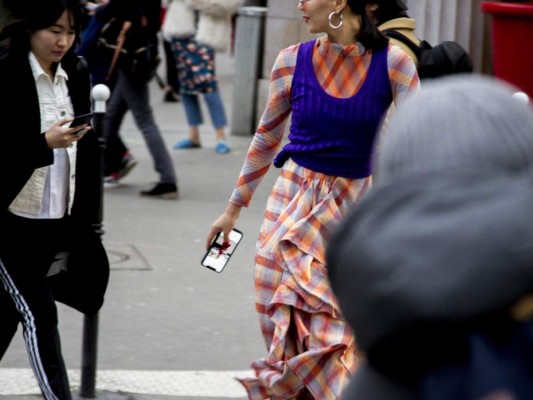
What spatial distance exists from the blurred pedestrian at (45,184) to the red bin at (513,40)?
5738 millimetres

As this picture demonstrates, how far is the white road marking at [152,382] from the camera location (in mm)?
5477

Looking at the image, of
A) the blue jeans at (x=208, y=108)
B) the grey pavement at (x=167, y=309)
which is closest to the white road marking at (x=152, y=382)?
the grey pavement at (x=167, y=309)

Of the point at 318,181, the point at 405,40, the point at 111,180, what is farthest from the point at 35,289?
the point at 111,180

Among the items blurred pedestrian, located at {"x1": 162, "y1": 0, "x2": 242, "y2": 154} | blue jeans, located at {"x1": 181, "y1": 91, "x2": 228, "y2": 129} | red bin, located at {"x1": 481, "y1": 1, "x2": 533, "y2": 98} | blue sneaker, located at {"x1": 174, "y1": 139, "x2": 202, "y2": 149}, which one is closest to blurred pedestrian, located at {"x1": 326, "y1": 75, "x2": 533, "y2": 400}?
red bin, located at {"x1": 481, "y1": 1, "x2": 533, "y2": 98}

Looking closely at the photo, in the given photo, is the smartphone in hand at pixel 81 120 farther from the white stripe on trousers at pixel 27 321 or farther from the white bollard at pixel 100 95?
the white bollard at pixel 100 95

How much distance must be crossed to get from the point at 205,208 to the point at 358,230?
7.52 meters

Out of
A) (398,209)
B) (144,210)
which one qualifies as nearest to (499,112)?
(398,209)

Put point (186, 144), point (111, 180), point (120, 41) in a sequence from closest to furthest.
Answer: point (120, 41) < point (111, 180) < point (186, 144)

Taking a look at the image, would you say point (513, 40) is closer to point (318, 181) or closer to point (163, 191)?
point (163, 191)

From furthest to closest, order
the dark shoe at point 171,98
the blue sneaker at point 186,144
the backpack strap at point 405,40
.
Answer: the dark shoe at point 171,98 → the blue sneaker at point 186,144 → the backpack strap at point 405,40

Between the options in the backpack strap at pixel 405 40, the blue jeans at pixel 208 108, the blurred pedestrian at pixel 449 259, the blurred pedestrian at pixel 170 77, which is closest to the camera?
the blurred pedestrian at pixel 449 259

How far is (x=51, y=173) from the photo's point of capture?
4.65 meters

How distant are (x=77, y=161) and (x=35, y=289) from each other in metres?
0.51

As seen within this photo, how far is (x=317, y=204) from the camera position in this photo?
446 centimetres
